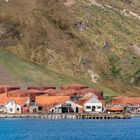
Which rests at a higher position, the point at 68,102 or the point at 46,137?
the point at 68,102

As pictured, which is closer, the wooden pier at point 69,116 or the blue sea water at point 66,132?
the blue sea water at point 66,132

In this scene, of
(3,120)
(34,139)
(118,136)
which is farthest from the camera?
(3,120)

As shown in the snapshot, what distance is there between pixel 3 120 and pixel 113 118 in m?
26.2

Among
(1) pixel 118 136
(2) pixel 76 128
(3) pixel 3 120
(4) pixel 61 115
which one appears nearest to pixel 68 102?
(4) pixel 61 115

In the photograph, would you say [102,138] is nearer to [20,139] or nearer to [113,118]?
[20,139]

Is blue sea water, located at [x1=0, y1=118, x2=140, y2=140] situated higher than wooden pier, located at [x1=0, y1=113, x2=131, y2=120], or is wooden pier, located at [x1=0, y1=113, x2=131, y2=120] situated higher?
wooden pier, located at [x1=0, y1=113, x2=131, y2=120]

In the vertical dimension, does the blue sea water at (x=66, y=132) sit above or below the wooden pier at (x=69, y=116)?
below

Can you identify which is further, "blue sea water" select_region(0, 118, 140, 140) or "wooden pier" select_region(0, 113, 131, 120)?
"wooden pier" select_region(0, 113, 131, 120)

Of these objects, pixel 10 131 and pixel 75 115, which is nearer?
pixel 10 131

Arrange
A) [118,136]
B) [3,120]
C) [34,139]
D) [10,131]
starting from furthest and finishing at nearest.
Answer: [3,120] < [10,131] < [118,136] < [34,139]

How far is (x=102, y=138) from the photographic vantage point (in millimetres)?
Answer: 121188

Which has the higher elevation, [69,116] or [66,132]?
[69,116]

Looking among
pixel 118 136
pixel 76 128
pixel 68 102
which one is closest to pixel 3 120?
pixel 68 102

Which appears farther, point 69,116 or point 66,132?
point 69,116
